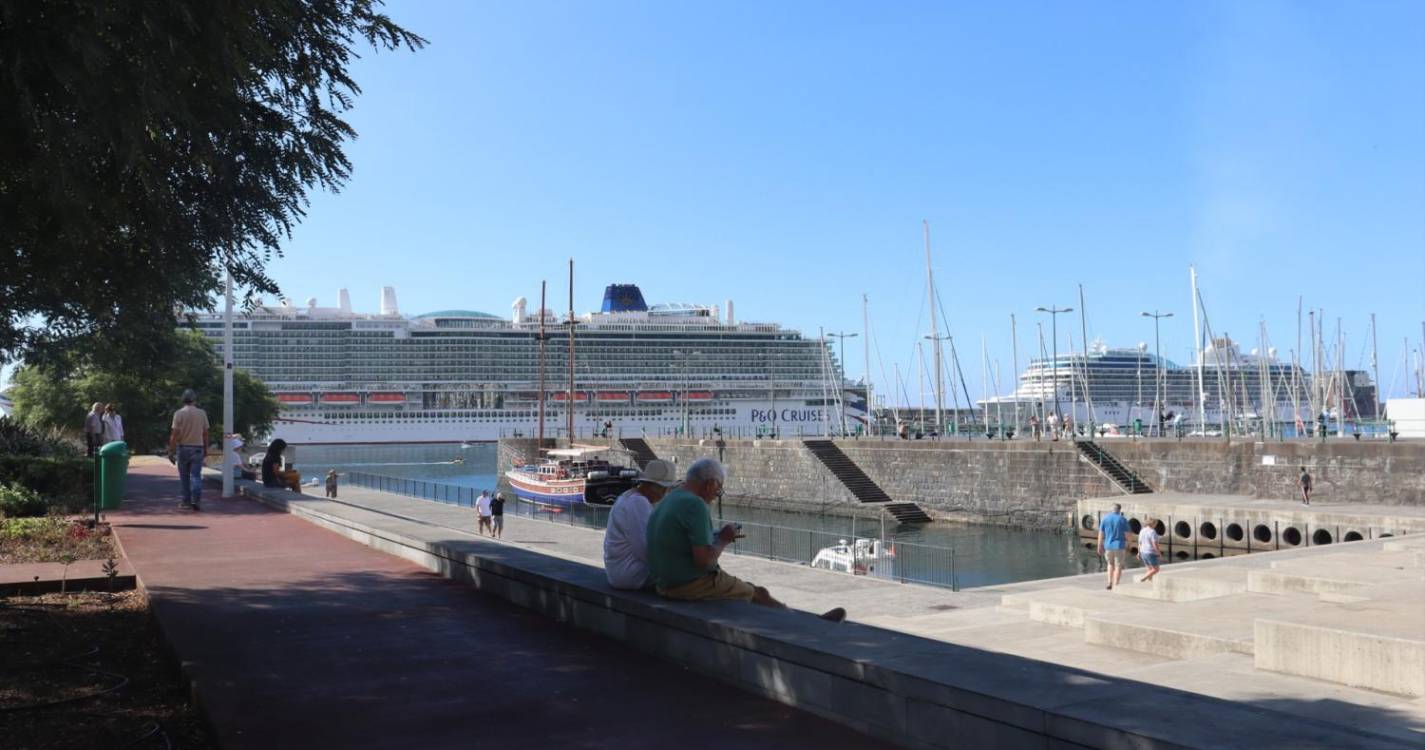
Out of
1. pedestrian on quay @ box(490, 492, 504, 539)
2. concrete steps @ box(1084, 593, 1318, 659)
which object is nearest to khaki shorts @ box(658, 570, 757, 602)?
concrete steps @ box(1084, 593, 1318, 659)

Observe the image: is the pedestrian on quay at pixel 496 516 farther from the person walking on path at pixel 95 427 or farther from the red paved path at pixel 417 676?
the red paved path at pixel 417 676

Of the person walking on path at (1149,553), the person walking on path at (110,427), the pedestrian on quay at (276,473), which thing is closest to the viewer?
the person walking on path at (1149,553)

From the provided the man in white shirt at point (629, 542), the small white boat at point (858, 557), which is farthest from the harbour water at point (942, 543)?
the man in white shirt at point (629, 542)

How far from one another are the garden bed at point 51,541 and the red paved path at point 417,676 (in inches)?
53.5

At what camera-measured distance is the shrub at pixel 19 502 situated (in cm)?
1190

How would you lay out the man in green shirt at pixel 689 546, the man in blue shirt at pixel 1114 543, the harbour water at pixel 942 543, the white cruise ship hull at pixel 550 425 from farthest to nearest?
the white cruise ship hull at pixel 550 425, the harbour water at pixel 942 543, the man in blue shirt at pixel 1114 543, the man in green shirt at pixel 689 546

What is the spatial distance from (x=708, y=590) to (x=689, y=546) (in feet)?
0.82

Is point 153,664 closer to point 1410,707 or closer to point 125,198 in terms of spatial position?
point 125,198

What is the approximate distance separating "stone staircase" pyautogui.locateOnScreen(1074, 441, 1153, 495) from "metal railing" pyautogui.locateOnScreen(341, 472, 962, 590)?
6.87 meters

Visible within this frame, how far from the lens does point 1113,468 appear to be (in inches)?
1436

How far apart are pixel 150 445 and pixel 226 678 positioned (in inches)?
1786

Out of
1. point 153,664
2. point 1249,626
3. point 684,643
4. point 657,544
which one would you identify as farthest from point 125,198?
point 1249,626

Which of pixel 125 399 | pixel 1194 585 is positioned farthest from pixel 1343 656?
pixel 125 399

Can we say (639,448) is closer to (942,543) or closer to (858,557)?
(942,543)
